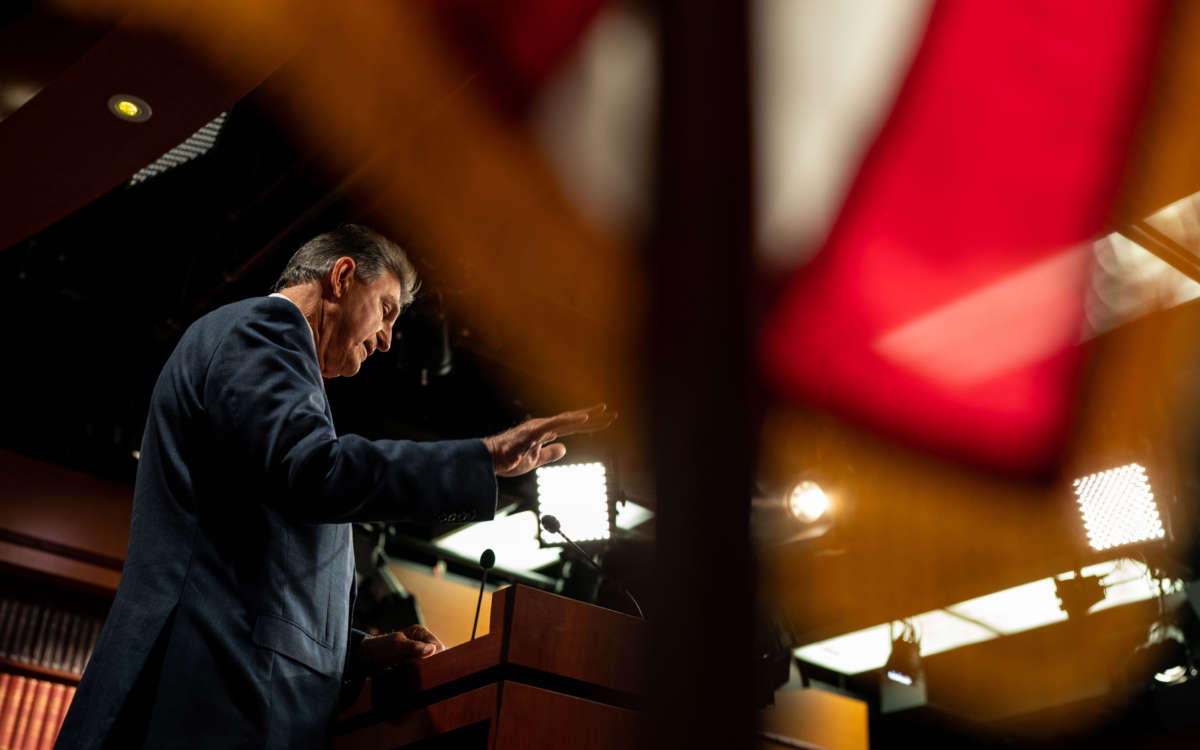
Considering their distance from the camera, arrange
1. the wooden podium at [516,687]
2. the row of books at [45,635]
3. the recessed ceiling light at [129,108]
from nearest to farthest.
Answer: the wooden podium at [516,687], the recessed ceiling light at [129,108], the row of books at [45,635]

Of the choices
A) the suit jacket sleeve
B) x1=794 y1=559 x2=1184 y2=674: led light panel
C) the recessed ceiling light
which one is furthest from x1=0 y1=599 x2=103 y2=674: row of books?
x1=794 y1=559 x2=1184 y2=674: led light panel

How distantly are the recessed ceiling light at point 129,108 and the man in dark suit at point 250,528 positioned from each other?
1863mm

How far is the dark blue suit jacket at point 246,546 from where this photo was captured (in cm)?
106

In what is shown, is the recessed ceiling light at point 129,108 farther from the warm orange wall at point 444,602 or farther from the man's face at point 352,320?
the warm orange wall at point 444,602

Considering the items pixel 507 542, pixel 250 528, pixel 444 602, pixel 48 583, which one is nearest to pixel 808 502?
pixel 507 542

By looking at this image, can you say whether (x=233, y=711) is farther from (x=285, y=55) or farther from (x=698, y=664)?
(x=285, y=55)

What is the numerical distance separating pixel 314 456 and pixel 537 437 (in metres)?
0.24

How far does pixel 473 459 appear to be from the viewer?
1159 mm

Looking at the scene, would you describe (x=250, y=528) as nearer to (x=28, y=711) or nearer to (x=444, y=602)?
(x=28, y=711)

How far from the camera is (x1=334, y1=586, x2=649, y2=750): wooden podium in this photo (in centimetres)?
116

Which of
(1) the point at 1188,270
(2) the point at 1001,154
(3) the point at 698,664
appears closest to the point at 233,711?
(3) the point at 698,664

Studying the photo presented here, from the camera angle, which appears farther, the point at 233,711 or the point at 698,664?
the point at 233,711

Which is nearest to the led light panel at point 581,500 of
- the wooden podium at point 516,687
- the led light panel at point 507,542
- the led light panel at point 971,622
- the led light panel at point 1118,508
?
the led light panel at point 507,542

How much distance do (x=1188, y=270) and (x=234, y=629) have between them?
12.2 ft
